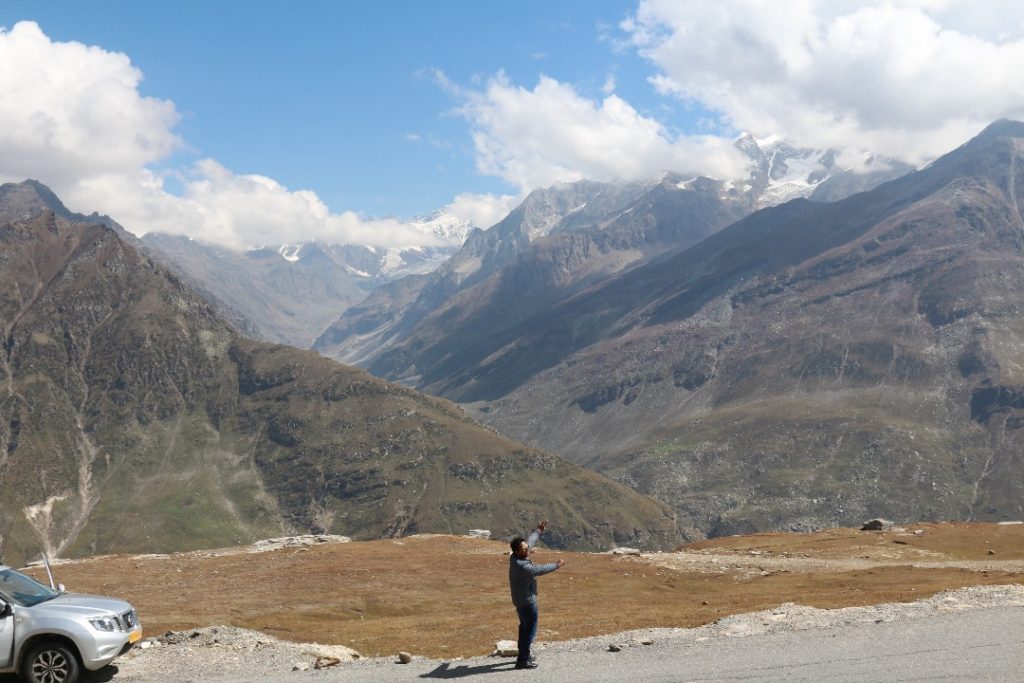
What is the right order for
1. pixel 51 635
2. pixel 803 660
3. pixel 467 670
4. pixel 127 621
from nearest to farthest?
pixel 51 635
pixel 803 660
pixel 127 621
pixel 467 670

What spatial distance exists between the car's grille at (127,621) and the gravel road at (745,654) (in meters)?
2.05

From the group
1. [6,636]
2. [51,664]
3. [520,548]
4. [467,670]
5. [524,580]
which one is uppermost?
[520,548]

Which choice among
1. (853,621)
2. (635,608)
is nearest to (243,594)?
(635,608)

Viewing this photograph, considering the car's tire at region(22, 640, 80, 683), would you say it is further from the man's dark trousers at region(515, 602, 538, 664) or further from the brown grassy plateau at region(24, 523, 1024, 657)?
the brown grassy plateau at region(24, 523, 1024, 657)

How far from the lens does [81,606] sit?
938 inches

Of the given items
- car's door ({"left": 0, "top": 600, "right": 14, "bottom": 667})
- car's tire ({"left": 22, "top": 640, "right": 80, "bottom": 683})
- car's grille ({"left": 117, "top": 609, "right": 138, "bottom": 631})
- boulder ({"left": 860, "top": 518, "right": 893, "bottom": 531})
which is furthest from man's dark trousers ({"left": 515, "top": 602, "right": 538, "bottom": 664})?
boulder ({"left": 860, "top": 518, "right": 893, "bottom": 531})

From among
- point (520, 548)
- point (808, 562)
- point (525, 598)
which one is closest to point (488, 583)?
point (808, 562)

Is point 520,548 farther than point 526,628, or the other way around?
point 520,548

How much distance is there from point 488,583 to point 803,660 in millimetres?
35826

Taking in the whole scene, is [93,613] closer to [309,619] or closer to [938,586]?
[309,619]

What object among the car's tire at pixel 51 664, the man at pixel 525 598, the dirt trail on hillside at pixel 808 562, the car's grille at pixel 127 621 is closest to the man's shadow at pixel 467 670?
the man at pixel 525 598

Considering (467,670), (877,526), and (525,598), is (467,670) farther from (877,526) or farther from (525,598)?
(877,526)

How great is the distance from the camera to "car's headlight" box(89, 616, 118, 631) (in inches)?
922

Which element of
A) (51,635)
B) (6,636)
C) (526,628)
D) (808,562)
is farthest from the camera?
(808,562)
